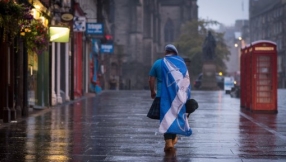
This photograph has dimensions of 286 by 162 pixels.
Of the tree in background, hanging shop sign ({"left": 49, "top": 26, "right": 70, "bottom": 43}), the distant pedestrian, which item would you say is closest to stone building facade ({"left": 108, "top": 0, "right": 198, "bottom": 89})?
the tree in background

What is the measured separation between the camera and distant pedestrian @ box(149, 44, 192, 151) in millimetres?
12055

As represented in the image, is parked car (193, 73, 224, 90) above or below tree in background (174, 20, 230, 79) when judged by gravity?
below

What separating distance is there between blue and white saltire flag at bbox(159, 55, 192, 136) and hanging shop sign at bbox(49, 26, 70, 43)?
1645 cm

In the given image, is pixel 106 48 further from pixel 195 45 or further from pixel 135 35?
pixel 195 45

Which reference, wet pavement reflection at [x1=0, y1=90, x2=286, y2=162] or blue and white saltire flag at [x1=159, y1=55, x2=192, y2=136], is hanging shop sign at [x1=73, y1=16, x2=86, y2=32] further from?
blue and white saltire flag at [x1=159, y1=55, x2=192, y2=136]

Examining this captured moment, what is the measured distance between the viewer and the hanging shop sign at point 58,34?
2831cm

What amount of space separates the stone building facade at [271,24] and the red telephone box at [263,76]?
8839 centimetres

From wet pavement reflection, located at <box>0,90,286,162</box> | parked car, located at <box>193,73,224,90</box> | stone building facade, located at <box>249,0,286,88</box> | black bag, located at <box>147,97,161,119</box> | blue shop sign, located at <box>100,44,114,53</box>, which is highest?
stone building facade, located at <box>249,0,286,88</box>

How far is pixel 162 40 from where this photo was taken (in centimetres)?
11706

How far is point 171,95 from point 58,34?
668 inches

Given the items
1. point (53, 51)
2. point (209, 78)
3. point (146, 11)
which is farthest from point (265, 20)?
point (53, 51)

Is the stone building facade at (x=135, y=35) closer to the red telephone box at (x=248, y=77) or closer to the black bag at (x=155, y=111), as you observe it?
the red telephone box at (x=248, y=77)

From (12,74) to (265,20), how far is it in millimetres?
118378

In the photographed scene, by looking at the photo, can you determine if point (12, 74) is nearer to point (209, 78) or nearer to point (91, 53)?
point (91, 53)
